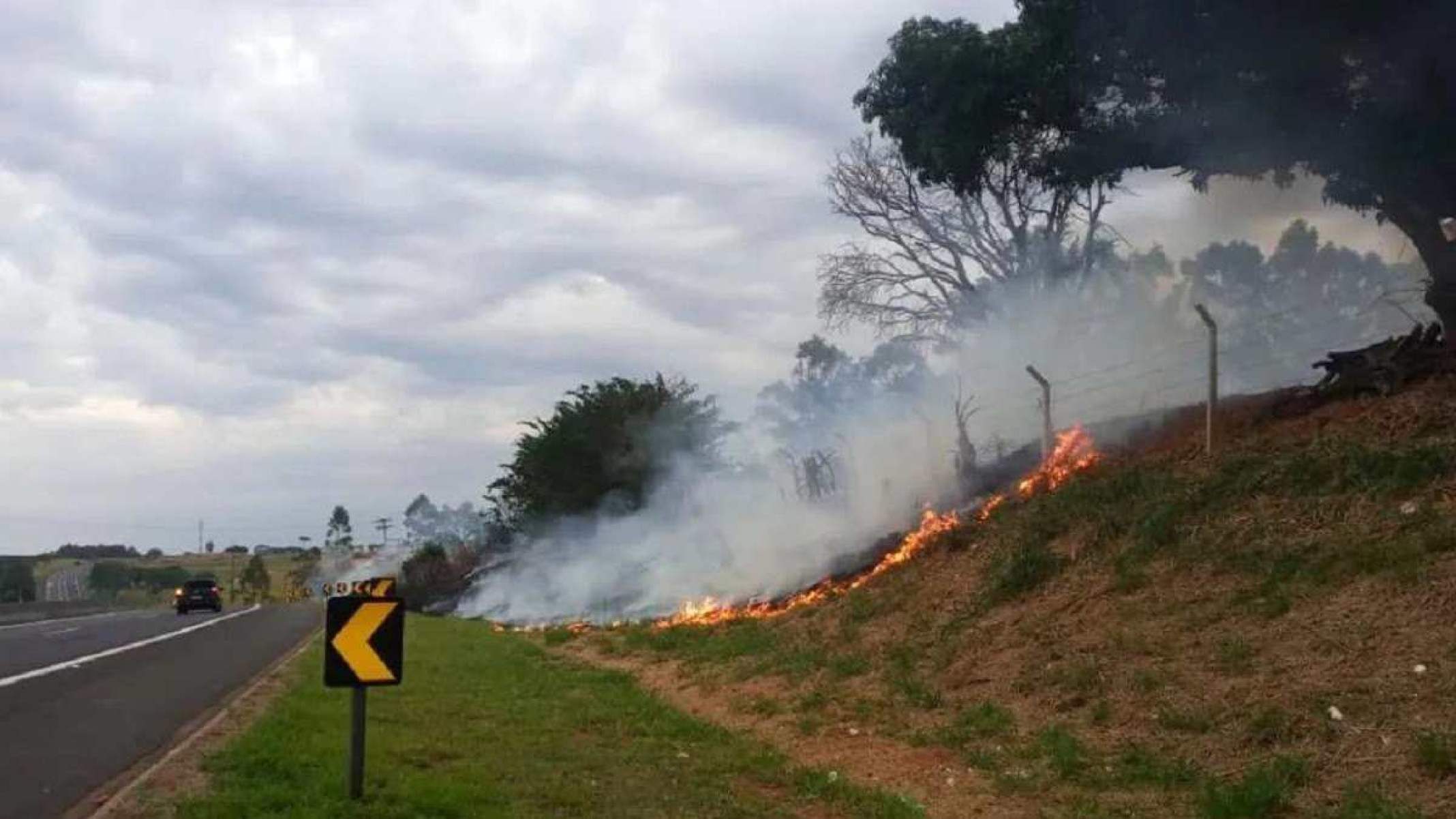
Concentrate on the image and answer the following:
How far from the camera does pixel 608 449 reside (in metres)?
49.1

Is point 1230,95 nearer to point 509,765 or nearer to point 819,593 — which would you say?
point 819,593

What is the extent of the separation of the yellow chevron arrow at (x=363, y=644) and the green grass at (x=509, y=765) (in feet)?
2.62

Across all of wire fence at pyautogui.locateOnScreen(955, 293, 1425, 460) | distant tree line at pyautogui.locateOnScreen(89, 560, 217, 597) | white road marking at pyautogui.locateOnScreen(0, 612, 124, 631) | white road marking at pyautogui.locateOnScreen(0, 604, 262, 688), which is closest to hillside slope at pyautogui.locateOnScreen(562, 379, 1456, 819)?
wire fence at pyautogui.locateOnScreen(955, 293, 1425, 460)

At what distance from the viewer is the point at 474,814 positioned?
7.86 meters

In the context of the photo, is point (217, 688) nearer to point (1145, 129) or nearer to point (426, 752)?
point (426, 752)

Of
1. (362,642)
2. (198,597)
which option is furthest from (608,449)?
(362,642)

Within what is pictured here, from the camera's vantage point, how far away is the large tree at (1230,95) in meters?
16.4

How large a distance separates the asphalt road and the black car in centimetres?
1524

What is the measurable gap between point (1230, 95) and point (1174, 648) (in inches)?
379

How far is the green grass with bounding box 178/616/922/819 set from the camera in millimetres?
8117

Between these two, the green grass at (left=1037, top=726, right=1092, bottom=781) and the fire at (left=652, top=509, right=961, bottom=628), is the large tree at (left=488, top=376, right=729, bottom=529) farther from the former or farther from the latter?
the green grass at (left=1037, top=726, right=1092, bottom=781)

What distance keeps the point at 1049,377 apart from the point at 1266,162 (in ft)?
24.1

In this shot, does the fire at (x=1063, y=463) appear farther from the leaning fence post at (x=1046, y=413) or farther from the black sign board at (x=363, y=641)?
the black sign board at (x=363, y=641)

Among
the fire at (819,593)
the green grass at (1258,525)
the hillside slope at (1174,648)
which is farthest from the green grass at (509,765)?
the fire at (819,593)
